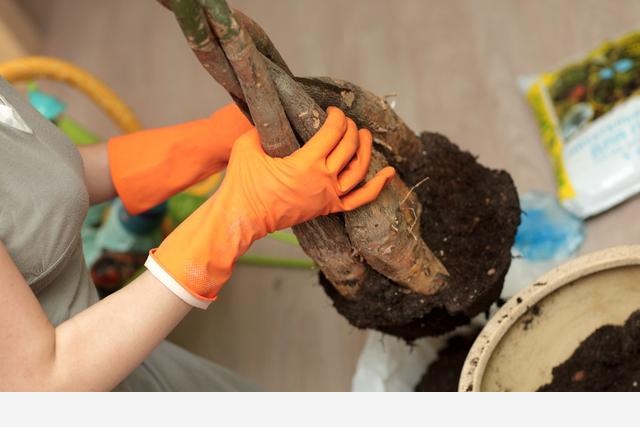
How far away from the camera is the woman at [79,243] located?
0.72 meters

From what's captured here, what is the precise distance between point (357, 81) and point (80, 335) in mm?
1281

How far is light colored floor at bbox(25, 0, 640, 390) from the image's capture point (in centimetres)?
156

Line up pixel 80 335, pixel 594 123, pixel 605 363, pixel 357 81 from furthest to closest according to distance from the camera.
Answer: pixel 357 81 < pixel 594 123 < pixel 605 363 < pixel 80 335

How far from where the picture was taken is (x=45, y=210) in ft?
2.69

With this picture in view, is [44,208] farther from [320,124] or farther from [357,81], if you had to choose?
[357,81]

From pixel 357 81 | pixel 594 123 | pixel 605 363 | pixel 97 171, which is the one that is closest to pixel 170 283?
pixel 97 171

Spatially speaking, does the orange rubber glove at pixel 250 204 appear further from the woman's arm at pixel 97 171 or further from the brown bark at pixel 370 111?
the woman's arm at pixel 97 171

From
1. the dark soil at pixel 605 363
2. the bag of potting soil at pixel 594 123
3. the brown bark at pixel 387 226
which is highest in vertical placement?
the brown bark at pixel 387 226

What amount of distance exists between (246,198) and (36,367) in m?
0.28

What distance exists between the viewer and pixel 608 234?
141 cm

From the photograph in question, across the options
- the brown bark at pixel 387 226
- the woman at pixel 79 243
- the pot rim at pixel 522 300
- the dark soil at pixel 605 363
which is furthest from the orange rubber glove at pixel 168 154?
the dark soil at pixel 605 363

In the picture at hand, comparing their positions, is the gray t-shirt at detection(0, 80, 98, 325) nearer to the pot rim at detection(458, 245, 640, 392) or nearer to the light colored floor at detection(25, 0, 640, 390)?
the pot rim at detection(458, 245, 640, 392)
